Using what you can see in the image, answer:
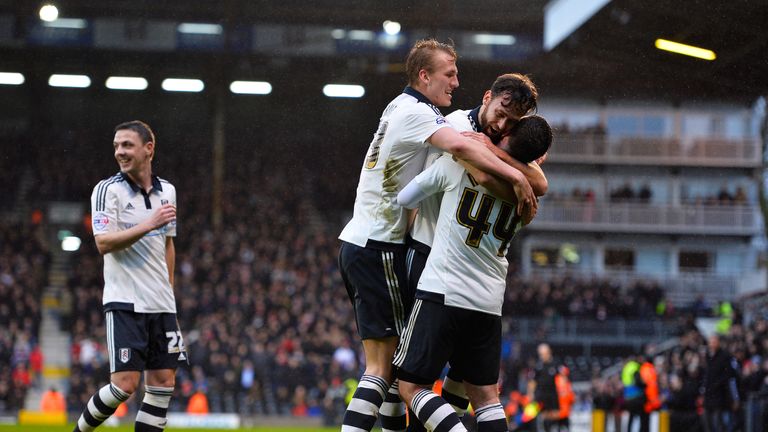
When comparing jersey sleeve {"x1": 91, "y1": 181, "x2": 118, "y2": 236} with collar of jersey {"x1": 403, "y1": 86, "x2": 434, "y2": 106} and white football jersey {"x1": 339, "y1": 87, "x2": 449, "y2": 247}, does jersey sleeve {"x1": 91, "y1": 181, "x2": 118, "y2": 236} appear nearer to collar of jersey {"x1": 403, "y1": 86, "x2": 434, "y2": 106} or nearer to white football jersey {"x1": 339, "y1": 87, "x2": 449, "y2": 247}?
white football jersey {"x1": 339, "y1": 87, "x2": 449, "y2": 247}

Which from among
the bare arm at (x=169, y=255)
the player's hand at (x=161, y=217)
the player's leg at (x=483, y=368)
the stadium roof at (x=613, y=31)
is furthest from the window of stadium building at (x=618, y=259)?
the player's leg at (x=483, y=368)

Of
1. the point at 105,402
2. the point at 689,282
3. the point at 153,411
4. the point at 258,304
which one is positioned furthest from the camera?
the point at 689,282

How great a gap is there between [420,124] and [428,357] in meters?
1.14

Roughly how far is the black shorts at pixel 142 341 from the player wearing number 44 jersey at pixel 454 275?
1934mm

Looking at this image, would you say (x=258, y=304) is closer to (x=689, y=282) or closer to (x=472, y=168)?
(x=472, y=168)

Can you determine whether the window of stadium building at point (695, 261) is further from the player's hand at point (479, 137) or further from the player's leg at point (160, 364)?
the player's hand at point (479, 137)

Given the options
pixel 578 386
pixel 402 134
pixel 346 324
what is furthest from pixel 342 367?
pixel 402 134

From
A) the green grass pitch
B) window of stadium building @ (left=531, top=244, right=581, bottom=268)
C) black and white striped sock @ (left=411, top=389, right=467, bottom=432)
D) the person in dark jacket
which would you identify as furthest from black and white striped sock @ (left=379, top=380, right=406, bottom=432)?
window of stadium building @ (left=531, top=244, right=581, bottom=268)

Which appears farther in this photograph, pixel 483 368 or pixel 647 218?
pixel 647 218

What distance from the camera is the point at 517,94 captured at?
14.8 ft

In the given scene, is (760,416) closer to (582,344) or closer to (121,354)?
(121,354)

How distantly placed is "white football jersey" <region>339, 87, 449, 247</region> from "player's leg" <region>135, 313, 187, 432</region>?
1620mm

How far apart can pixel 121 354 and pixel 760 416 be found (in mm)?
9426

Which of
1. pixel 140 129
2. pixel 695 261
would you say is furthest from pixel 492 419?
pixel 695 261
